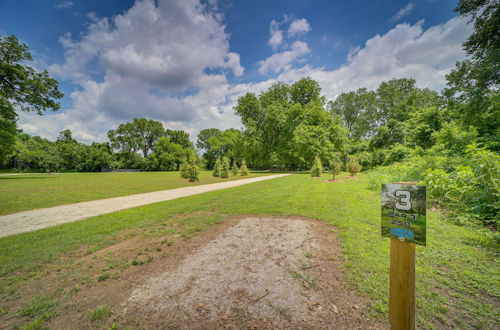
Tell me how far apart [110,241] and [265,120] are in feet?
107

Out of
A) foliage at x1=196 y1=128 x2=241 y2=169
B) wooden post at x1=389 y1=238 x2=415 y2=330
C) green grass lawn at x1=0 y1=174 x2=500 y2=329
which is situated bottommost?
green grass lawn at x1=0 y1=174 x2=500 y2=329

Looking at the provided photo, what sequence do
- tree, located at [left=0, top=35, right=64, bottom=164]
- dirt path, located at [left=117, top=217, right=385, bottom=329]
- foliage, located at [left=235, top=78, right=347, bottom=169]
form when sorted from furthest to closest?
1. foliage, located at [left=235, top=78, right=347, bottom=169]
2. tree, located at [left=0, top=35, right=64, bottom=164]
3. dirt path, located at [left=117, top=217, right=385, bottom=329]

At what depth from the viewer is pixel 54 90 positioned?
69.4ft

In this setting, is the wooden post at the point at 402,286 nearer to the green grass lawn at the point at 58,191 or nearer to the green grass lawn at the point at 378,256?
the green grass lawn at the point at 378,256

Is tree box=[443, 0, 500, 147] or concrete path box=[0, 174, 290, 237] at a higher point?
tree box=[443, 0, 500, 147]

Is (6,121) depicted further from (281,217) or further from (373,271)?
(373,271)

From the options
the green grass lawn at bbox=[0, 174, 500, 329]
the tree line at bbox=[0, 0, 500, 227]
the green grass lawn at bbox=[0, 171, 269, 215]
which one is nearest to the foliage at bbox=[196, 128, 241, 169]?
the tree line at bbox=[0, 0, 500, 227]

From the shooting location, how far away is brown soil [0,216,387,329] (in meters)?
2.11

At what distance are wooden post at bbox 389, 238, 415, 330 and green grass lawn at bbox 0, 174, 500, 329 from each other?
0.53 metres

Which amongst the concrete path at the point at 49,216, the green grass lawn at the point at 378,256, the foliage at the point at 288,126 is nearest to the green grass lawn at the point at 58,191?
the concrete path at the point at 49,216

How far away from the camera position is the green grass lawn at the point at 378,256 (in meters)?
2.21

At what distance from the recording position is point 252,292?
2.56 metres

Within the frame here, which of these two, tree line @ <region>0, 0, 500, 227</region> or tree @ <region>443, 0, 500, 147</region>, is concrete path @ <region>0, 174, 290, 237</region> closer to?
tree line @ <region>0, 0, 500, 227</region>

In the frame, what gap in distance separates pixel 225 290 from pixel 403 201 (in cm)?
246
